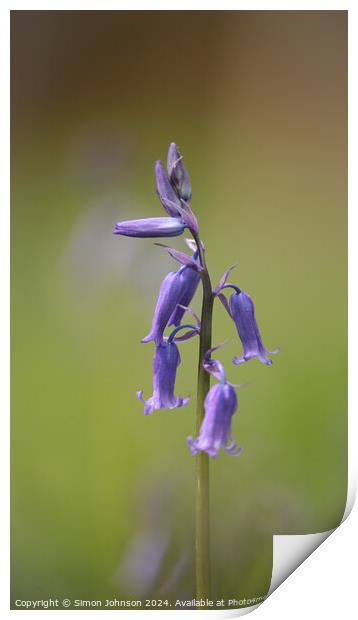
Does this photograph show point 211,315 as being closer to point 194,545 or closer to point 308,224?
point 308,224

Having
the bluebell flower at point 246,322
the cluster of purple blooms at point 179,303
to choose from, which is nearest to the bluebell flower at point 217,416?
the cluster of purple blooms at point 179,303

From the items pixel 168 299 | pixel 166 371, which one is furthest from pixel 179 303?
pixel 166 371

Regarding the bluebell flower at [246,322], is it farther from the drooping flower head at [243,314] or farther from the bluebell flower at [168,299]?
the bluebell flower at [168,299]

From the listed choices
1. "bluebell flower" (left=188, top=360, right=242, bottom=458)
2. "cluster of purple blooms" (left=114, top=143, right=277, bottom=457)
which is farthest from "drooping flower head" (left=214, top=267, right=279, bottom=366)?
"bluebell flower" (left=188, top=360, right=242, bottom=458)

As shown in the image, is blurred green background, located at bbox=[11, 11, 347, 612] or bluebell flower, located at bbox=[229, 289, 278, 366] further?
blurred green background, located at bbox=[11, 11, 347, 612]

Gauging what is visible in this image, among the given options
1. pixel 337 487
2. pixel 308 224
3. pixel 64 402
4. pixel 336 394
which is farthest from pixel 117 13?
pixel 337 487

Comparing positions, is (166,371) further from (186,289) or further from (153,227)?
(153,227)

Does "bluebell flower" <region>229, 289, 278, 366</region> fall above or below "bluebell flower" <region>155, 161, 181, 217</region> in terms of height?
below

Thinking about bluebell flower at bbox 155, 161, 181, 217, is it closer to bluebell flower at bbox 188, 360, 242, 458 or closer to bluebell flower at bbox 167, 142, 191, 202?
bluebell flower at bbox 167, 142, 191, 202
